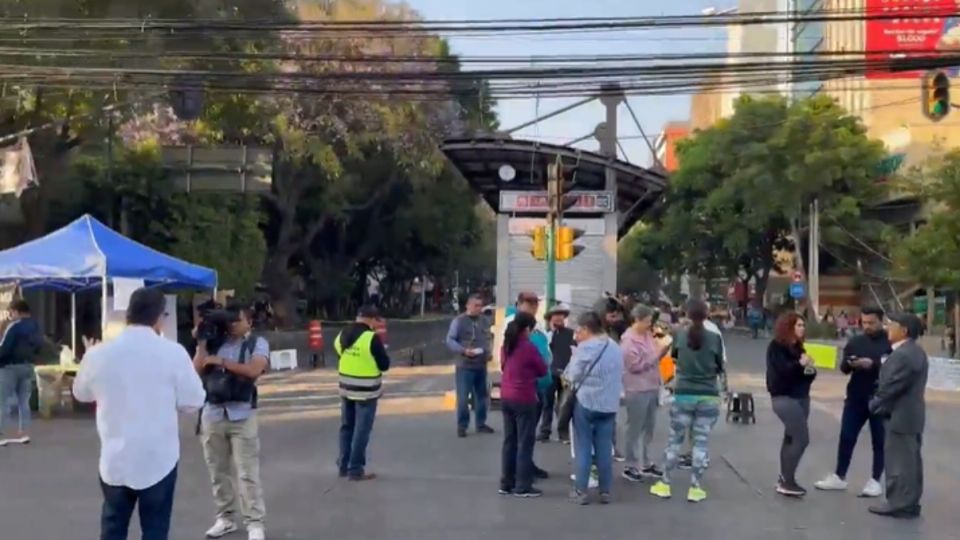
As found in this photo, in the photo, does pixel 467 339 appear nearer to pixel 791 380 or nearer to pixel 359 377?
pixel 359 377

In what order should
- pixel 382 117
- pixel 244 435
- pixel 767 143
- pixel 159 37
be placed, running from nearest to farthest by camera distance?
pixel 244 435 < pixel 159 37 < pixel 382 117 < pixel 767 143

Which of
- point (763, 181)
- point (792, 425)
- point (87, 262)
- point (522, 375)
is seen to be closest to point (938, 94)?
point (792, 425)

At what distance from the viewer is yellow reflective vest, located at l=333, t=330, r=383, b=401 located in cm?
1256

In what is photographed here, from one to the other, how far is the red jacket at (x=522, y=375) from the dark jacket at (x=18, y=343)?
674cm

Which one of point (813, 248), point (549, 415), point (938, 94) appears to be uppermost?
point (938, 94)

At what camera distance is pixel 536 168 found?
27781mm

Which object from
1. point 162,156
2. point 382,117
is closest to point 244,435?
point 162,156

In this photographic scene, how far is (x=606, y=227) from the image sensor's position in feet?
89.9

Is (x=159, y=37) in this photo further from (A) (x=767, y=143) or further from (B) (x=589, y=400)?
(A) (x=767, y=143)

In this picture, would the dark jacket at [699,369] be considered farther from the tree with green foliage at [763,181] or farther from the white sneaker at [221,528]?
the tree with green foliage at [763,181]

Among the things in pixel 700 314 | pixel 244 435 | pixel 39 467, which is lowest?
pixel 39 467

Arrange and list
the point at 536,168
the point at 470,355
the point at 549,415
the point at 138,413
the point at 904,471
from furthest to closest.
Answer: the point at 536,168 < the point at 470,355 < the point at 549,415 < the point at 904,471 < the point at 138,413

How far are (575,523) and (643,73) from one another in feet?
40.6

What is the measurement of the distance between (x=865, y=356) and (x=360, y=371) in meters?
4.67
